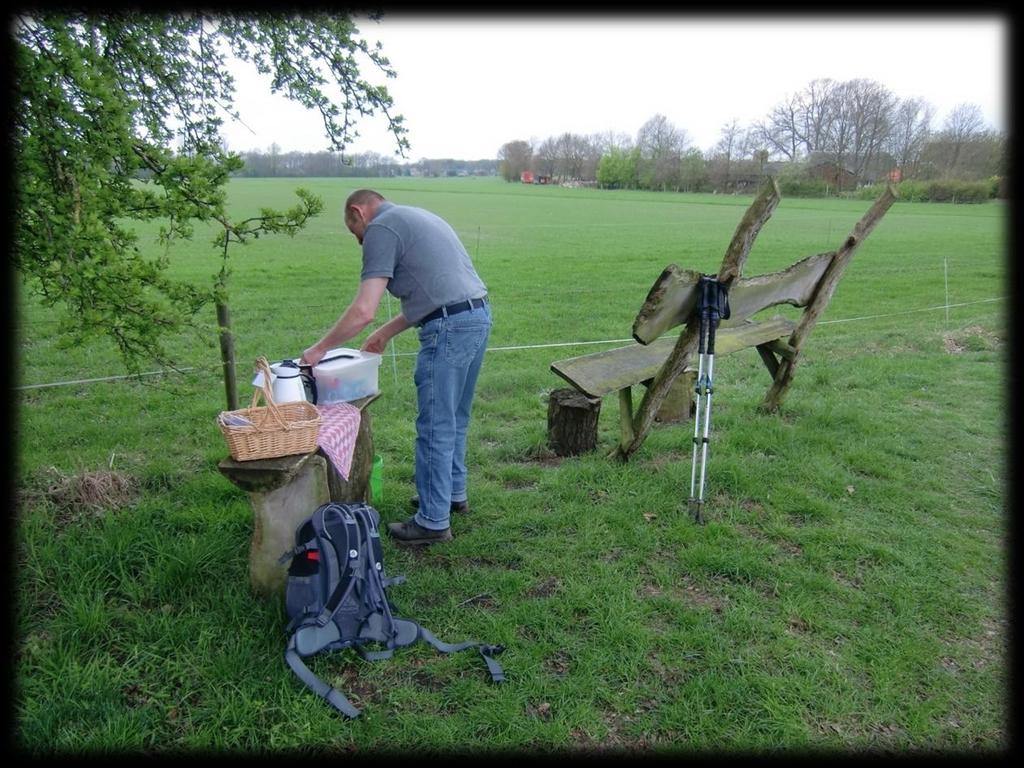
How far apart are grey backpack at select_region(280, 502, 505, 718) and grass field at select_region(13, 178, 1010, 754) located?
0.10 meters

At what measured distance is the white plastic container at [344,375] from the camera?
165 inches

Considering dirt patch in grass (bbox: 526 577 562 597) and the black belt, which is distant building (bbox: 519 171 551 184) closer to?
the black belt

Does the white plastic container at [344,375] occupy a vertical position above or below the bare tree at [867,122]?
below

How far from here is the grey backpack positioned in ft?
10.3

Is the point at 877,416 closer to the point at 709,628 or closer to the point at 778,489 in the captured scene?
the point at 778,489

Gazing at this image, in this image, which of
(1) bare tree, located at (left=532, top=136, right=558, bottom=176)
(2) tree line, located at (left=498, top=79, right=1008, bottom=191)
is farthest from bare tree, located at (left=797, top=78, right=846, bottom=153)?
(1) bare tree, located at (left=532, top=136, right=558, bottom=176)

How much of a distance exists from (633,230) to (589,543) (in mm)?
28880

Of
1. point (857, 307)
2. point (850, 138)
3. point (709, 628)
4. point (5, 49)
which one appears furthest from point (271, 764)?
point (850, 138)

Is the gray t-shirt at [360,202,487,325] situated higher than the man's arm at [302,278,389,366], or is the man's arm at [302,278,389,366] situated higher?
the gray t-shirt at [360,202,487,325]

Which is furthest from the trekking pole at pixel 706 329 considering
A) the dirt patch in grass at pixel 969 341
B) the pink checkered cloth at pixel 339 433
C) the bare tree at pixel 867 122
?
the bare tree at pixel 867 122

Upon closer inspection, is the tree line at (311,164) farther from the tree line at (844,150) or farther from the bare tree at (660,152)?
the bare tree at (660,152)

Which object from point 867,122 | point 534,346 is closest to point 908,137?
point 867,122

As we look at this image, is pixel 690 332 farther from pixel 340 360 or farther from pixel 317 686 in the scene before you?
pixel 317 686

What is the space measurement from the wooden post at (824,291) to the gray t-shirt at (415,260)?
356 cm
